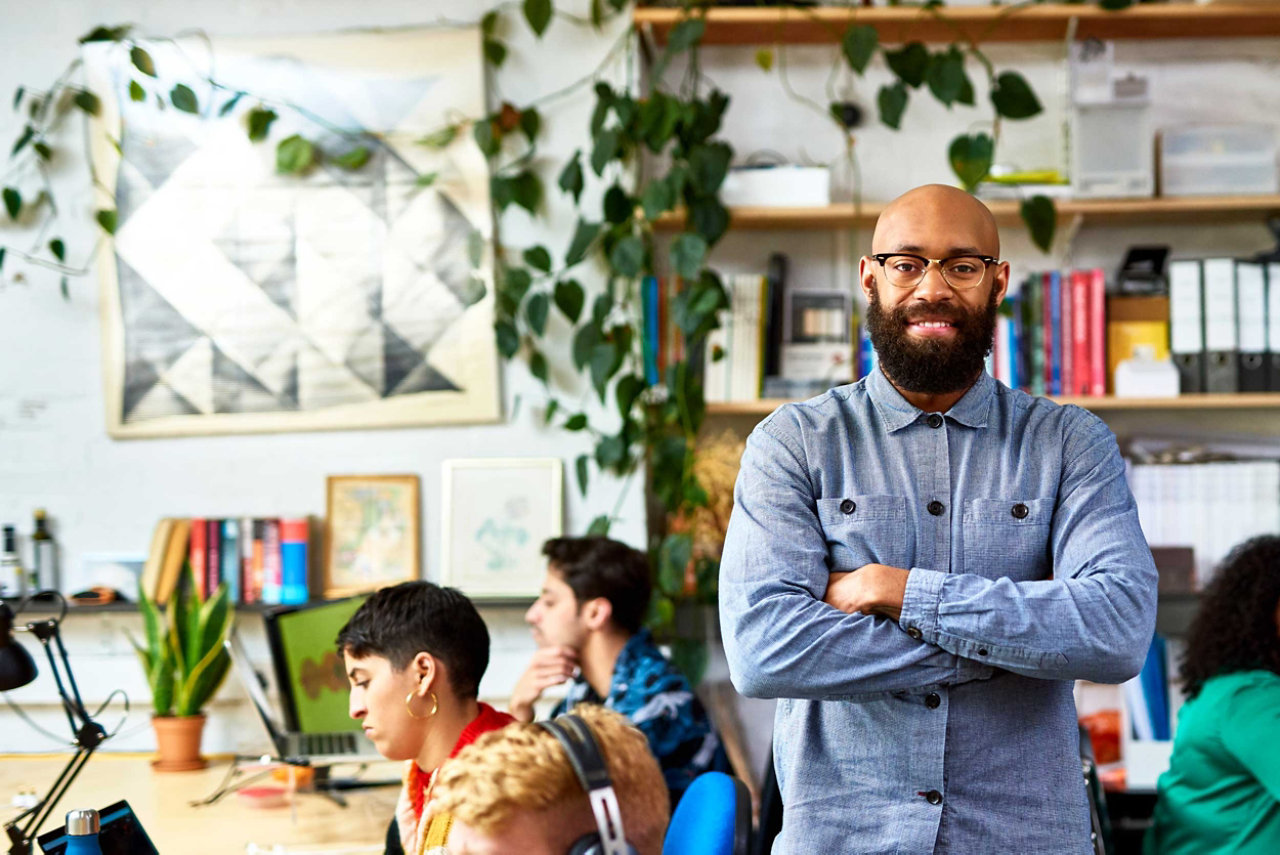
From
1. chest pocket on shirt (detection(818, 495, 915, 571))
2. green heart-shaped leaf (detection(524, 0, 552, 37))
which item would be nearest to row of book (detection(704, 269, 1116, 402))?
green heart-shaped leaf (detection(524, 0, 552, 37))

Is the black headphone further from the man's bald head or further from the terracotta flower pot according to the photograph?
the terracotta flower pot

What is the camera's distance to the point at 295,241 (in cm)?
325

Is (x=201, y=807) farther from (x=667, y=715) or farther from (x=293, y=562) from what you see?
(x=667, y=715)

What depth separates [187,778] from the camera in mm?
2799

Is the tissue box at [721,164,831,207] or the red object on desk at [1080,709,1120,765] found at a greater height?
the tissue box at [721,164,831,207]

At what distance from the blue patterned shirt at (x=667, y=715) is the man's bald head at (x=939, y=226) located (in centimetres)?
113

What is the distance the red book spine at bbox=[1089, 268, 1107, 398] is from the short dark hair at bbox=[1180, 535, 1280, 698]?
23.4 inches

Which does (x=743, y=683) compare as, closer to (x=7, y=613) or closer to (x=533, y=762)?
(x=533, y=762)

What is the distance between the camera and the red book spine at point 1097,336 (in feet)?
10.0

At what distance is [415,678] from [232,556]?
60.7 inches

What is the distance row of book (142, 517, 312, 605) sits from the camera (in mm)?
3164

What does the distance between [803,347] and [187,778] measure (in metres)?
1.80

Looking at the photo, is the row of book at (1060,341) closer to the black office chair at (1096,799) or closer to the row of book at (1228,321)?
the row of book at (1228,321)

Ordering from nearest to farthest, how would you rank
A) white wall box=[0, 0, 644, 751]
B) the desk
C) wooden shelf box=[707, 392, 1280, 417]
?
the desk → wooden shelf box=[707, 392, 1280, 417] → white wall box=[0, 0, 644, 751]
